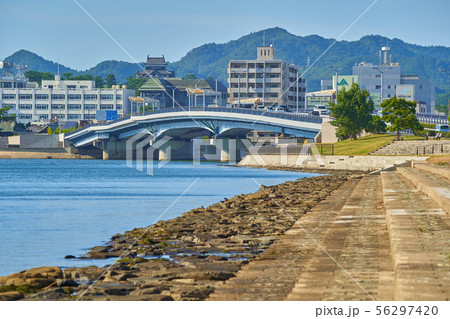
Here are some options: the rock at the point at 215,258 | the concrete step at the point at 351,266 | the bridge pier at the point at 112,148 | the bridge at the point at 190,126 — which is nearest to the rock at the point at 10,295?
the concrete step at the point at 351,266

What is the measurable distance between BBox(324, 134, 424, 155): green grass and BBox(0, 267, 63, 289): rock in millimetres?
90600

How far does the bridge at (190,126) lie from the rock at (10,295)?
122 meters

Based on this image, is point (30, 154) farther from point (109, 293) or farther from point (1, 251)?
point (109, 293)

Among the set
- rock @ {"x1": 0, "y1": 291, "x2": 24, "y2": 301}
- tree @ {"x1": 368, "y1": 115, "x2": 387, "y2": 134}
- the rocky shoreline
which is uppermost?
tree @ {"x1": 368, "y1": 115, "x2": 387, "y2": 134}

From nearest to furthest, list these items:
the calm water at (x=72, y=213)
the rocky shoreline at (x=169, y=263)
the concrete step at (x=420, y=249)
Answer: the concrete step at (x=420, y=249), the rocky shoreline at (x=169, y=263), the calm water at (x=72, y=213)

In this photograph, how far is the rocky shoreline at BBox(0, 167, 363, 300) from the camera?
17109 millimetres

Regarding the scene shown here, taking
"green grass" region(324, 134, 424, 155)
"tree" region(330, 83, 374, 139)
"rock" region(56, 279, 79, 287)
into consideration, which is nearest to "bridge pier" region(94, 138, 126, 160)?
"tree" region(330, 83, 374, 139)

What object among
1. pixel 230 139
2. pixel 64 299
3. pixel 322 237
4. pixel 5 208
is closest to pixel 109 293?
pixel 64 299

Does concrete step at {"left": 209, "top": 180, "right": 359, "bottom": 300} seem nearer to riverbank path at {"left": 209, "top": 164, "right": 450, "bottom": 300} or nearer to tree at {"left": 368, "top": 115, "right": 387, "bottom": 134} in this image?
riverbank path at {"left": 209, "top": 164, "right": 450, "bottom": 300}

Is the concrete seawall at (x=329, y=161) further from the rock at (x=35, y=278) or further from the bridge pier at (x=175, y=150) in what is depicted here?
the rock at (x=35, y=278)

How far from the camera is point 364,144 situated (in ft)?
383

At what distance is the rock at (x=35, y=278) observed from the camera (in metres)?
18.8

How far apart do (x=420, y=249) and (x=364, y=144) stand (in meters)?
100
